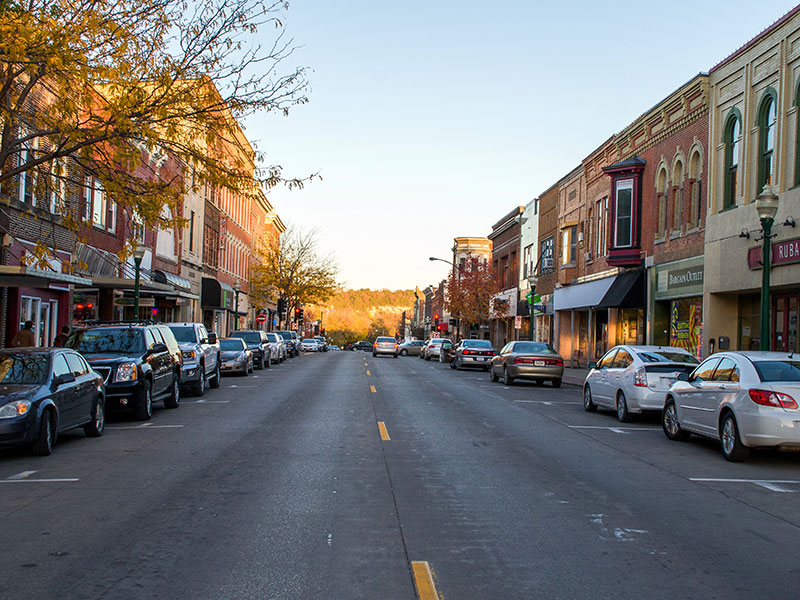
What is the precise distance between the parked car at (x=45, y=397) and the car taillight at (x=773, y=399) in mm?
9580

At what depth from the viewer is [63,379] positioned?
39.5ft

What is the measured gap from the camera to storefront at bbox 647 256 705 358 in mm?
26547

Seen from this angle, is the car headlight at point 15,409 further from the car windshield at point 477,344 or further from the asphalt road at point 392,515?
the car windshield at point 477,344

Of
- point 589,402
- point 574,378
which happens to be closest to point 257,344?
point 574,378

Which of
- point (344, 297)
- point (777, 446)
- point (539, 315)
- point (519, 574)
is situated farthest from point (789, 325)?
point (344, 297)

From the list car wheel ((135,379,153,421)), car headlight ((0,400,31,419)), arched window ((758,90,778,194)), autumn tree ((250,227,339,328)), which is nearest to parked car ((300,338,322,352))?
autumn tree ((250,227,339,328))

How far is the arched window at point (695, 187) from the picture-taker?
88.5 ft

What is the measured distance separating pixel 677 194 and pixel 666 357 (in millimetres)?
14085

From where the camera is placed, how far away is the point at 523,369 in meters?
27.2

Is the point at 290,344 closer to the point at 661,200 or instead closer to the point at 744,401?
the point at 661,200

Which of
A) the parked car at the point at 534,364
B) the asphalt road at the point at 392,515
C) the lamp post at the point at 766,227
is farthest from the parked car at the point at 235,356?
the lamp post at the point at 766,227

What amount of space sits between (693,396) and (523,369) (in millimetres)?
14235

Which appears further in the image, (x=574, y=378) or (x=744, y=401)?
(x=574, y=378)

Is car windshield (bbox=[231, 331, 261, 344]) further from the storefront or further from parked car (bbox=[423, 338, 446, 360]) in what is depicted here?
parked car (bbox=[423, 338, 446, 360])
